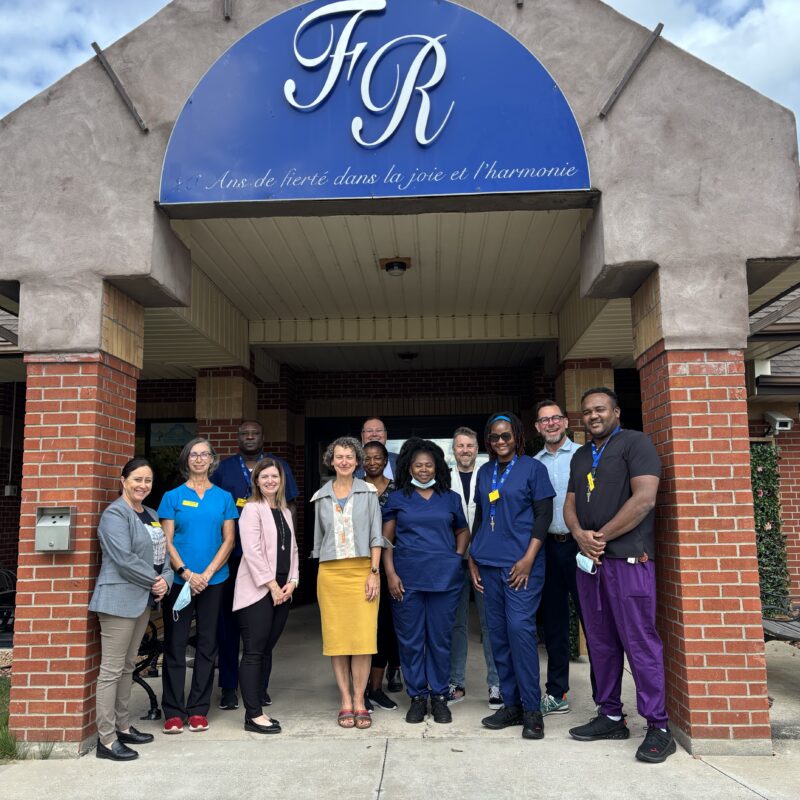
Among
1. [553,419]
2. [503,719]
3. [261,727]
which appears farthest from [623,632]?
[261,727]

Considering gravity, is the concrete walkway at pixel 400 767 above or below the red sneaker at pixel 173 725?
below

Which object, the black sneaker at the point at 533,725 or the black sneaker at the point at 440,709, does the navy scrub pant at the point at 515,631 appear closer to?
the black sneaker at the point at 533,725

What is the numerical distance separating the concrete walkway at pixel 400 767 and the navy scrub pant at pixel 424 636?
0.94 feet

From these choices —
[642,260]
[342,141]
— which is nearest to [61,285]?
[342,141]

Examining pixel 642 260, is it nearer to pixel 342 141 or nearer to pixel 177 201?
pixel 342 141

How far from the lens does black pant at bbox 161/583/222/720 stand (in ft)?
15.0

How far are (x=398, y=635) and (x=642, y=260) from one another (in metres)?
2.82

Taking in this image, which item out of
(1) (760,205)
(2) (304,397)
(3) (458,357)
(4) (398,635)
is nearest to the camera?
(1) (760,205)

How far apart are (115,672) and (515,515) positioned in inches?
99.6

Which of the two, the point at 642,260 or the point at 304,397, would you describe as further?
the point at 304,397

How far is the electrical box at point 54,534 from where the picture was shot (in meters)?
4.17

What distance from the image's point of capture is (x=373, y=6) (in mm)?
4492

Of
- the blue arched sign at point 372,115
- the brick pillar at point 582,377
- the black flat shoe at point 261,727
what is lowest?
the black flat shoe at point 261,727

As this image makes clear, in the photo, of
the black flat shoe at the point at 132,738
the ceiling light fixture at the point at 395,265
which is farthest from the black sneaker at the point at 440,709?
the ceiling light fixture at the point at 395,265
